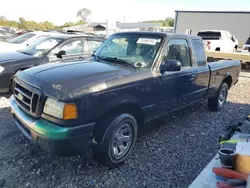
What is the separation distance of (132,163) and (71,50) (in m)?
4.38

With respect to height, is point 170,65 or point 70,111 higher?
point 170,65

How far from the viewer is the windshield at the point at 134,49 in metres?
3.63

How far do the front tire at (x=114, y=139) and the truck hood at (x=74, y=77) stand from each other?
1.53ft

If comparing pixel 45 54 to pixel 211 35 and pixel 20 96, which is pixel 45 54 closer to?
pixel 20 96

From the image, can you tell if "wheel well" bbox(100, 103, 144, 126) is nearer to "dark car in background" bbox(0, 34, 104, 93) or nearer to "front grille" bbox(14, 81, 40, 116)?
"front grille" bbox(14, 81, 40, 116)

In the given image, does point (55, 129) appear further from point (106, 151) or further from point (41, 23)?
point (41, 23)

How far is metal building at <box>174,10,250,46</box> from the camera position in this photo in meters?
25.1

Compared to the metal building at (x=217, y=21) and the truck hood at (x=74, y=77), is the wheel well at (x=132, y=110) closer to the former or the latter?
the truck hood at (x=74, y=77)

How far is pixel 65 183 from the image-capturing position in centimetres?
289

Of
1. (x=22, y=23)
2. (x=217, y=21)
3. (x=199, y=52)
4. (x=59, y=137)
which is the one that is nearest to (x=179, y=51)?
(x=199, y=52)

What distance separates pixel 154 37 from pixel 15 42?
343 inches

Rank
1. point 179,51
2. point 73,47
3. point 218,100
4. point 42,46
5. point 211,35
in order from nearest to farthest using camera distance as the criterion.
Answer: point 179,51 → point 218,100 → point 42,46 → point 73,47 → point 211,35

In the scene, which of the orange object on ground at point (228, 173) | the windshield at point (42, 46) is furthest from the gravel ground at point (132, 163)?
the windshield at point (42, 46)

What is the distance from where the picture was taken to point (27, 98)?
9.90 feet
